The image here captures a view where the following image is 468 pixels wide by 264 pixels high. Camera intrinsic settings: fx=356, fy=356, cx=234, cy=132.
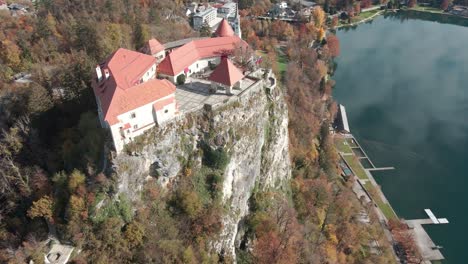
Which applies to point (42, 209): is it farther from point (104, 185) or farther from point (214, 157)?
point (214, 157)

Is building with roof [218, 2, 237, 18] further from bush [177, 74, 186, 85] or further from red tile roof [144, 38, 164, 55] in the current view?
bush [177, 74, 186, 85]

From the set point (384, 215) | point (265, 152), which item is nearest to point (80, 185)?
point (265, 152)

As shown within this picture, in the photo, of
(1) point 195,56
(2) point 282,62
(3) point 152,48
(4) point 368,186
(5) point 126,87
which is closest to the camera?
(5) point 126,87

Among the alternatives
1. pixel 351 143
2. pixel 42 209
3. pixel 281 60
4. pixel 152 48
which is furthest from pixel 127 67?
pixel 281 60

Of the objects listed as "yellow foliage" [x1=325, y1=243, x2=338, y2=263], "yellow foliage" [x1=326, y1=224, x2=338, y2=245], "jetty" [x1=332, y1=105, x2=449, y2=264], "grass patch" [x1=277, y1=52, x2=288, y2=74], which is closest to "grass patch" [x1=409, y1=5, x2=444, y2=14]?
"grass patch" [x1=277, y1=52, x2=288, y2=74]

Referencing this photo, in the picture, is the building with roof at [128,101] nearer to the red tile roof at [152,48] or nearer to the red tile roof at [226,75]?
the red tile roof at [226,75]

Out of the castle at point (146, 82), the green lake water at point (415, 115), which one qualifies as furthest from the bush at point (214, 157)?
the green lake water at point (415, 115)
